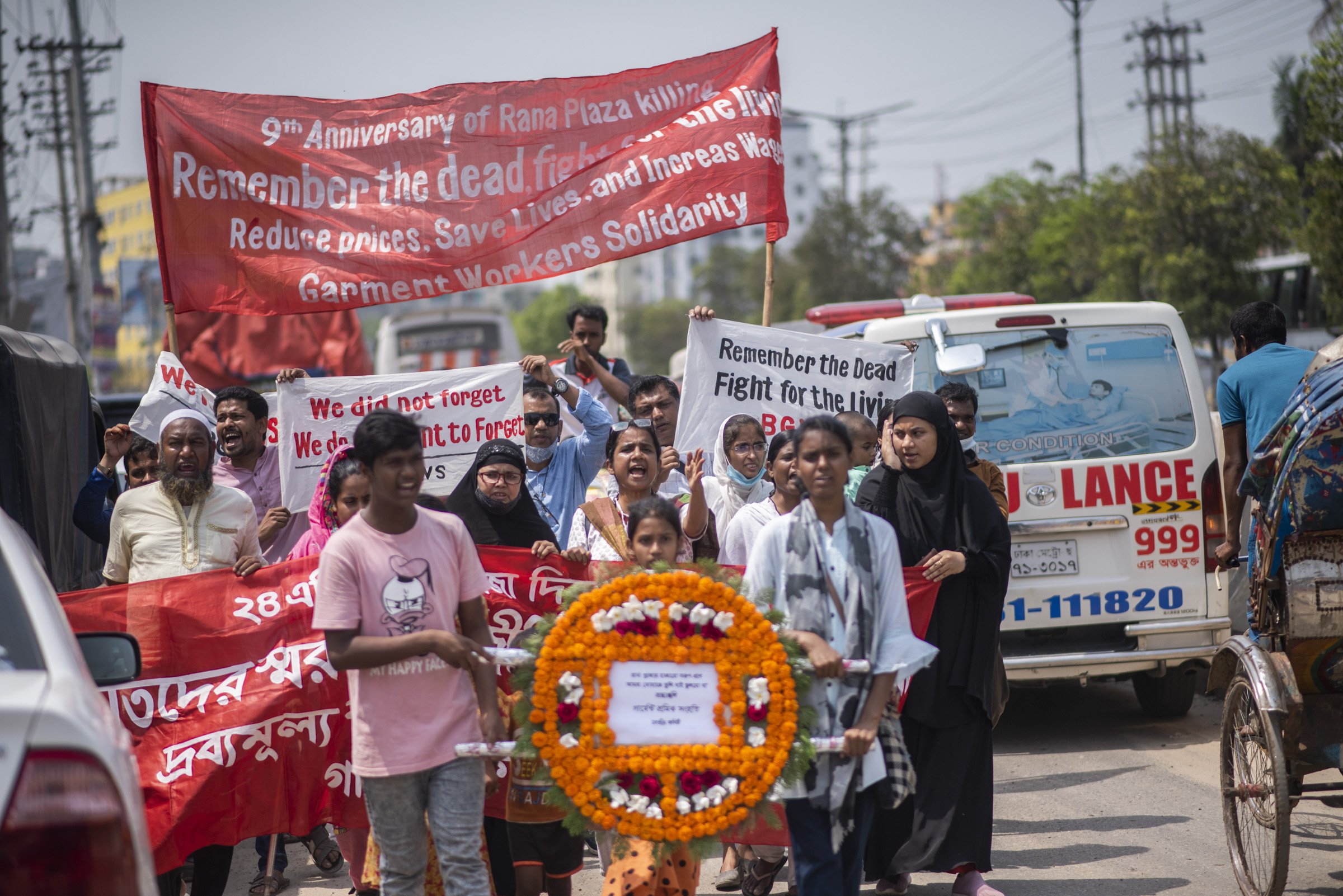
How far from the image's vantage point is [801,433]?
3984 millimetres

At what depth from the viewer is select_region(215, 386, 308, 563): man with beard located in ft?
20.7

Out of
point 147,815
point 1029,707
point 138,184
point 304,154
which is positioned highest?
point 138,184

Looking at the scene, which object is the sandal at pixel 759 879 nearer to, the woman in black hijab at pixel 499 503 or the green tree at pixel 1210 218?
the woman in black hijab at pixel 499 503

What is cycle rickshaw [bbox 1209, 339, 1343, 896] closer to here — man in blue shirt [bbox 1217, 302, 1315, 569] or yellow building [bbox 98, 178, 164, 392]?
man in blue shirt [bbox 1217, 302, 1315, 569]

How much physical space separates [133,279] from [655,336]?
41.5 metres

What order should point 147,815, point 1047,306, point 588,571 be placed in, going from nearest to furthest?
1. point 147,815
2. point 588,571
3. point 1047,306

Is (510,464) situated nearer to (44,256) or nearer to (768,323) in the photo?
(768,323)

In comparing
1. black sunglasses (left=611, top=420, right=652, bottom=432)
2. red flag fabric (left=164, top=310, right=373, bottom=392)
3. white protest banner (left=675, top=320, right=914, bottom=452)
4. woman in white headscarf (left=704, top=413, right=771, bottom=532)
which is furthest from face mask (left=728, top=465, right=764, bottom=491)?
red flag fabric (left=164, top=310, right=373, bottom=392)

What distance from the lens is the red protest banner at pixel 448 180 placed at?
6734 millimetres

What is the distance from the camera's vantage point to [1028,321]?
722 centimetres

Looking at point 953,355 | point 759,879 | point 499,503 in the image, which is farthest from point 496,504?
point 953,355

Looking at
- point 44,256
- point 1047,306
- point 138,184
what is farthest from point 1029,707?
point 138,184

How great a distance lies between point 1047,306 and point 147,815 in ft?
17.5

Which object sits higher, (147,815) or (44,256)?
(44,256)
